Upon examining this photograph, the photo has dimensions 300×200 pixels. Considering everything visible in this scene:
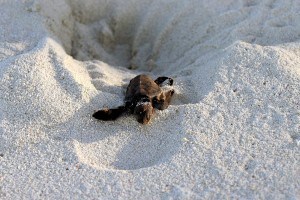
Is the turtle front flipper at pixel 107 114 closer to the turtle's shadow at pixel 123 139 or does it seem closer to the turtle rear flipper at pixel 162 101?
the turtle's shadow at pixel 123 139

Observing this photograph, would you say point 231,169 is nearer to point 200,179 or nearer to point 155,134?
point 200,179

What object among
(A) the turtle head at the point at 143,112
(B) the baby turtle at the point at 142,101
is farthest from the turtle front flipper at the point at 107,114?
(A) the turtle head at the point at 143,112

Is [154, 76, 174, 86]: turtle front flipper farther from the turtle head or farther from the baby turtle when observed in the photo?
the turtle head

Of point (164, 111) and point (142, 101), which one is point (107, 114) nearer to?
point (142, 101)

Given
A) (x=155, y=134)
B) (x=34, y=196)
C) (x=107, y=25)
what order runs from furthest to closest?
(x=107, y=25), (x=155, y=134), (x=34, y=196)

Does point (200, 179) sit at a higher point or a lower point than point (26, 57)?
lower

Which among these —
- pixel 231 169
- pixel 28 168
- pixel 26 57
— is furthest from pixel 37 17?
pixel 231 169
